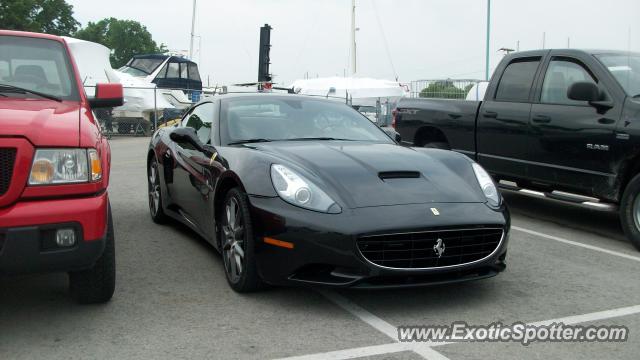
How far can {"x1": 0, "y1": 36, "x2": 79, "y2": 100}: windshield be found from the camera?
4629mm

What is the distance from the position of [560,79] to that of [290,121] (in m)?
3.16

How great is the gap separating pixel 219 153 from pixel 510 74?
13.1 ft

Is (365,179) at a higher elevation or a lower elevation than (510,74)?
lower

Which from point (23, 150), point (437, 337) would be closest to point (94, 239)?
point (23, 150)

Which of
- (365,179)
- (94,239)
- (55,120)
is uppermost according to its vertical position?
(55,120)

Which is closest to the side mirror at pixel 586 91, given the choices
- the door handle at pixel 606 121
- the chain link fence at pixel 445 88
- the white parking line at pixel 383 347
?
the door handle at pixel 606 121

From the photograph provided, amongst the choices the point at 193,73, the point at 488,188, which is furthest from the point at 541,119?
the point at 193,73

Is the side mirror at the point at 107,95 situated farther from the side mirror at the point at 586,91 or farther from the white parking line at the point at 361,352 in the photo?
the side mirror at the point at 586,91

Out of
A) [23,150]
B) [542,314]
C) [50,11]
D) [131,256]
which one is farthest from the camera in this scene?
[50,11]

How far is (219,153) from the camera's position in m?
4.95

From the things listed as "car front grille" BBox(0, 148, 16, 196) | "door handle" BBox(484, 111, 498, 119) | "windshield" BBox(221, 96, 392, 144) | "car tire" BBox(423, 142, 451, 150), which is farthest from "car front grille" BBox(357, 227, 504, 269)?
"car tire" BBox(423, 142, 451, 150)

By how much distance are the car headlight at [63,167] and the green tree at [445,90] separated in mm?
12157

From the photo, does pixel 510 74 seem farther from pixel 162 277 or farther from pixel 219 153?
pixel 162 277

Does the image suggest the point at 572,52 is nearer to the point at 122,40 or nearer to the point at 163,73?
the point at 163,73
